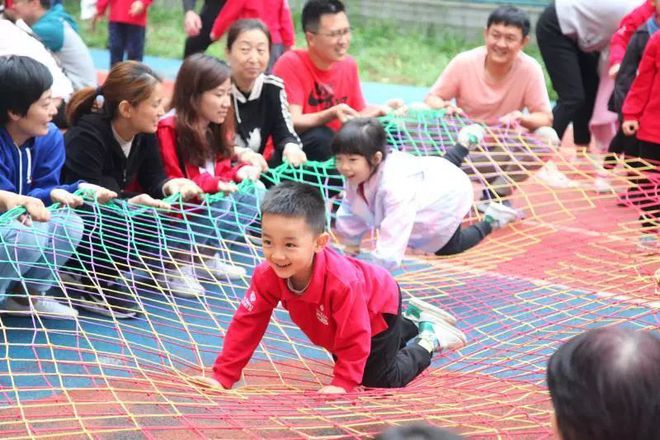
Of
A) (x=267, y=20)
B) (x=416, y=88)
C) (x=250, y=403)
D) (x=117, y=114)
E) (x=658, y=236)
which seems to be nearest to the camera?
(x=250, y=403)

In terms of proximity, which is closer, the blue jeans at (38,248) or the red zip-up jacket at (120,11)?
the blue jeans at (38,248)

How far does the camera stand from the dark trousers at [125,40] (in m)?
5.88

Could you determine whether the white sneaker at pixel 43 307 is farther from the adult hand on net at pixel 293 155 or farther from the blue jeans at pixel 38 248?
the adult hand on net at pixel 293 155

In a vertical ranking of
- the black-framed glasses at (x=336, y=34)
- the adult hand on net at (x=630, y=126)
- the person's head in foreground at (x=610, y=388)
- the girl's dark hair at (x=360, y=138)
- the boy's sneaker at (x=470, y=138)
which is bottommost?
the boy's sneaker at (x=470, y=138)

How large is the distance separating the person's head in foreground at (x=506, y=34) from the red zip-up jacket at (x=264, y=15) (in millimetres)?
1211

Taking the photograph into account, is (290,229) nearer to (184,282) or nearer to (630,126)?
(184,282)

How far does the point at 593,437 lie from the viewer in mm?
1186

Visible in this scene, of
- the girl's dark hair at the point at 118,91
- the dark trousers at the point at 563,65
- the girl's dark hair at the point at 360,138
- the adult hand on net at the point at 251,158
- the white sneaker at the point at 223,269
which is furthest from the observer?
the dark trousers at the point at 563,65

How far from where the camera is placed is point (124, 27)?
19.3 ft

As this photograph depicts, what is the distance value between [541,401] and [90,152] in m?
1.63

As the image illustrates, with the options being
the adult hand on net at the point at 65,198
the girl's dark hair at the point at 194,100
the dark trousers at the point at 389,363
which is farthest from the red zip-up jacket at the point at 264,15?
the dark trousers at the point at 389,363

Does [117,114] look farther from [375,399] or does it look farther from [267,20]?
[267,20]

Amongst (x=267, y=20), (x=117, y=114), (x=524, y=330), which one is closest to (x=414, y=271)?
(x=524, y=330)

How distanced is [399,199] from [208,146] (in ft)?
2.34
